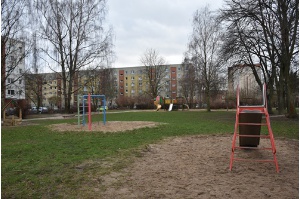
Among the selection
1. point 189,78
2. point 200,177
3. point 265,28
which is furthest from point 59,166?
point 189,78

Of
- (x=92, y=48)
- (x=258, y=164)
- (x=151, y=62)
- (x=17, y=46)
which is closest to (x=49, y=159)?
(x=258, y=164)

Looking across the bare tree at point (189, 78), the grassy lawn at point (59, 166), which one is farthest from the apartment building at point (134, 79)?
the grassy lawn at point (59, 166)

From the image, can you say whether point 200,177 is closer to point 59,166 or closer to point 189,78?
point 59,166

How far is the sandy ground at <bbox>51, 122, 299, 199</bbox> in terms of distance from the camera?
363 centimetres

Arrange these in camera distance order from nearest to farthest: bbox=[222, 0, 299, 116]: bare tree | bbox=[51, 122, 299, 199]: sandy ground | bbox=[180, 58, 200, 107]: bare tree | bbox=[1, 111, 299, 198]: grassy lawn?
bbox=[51, 122, 299, 199]: sandy ground → bbox=[1, 111, 299, 198]: grassy lawn → bbox=[222, 0, 299, 116]: bare tree → bbox=[180, 58, 200, 107]: bare tree

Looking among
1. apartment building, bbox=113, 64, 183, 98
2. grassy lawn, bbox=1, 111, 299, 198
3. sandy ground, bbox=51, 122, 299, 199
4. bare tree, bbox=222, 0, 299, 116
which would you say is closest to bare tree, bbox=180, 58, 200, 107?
→ bare tree, bbox=222, 0, 299, 116

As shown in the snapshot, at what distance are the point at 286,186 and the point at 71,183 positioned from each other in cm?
326

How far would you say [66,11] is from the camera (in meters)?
27.2

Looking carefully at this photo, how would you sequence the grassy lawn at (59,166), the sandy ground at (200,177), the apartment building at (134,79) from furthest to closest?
the apartment building at (134,79)
the grassy lawn at (59,166)
the sandy ground at (200,177)

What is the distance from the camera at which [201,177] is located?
4395mm

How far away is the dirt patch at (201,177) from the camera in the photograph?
3.64 m

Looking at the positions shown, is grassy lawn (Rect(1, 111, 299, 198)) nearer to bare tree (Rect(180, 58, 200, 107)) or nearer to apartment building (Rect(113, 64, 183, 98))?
bare tree (Rect(180, 58, 200, 107))

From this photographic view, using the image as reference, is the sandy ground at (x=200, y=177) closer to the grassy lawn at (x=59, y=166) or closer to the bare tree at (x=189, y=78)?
the grassy lawn at (x=59, y=166)

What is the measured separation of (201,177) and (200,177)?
0.06ft
